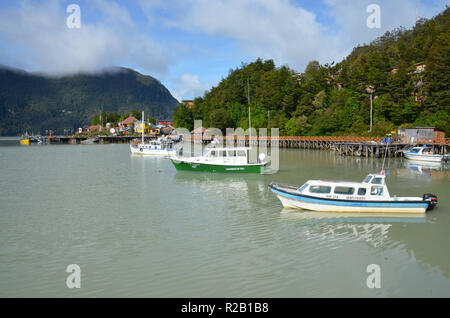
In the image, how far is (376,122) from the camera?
62969 millimetres

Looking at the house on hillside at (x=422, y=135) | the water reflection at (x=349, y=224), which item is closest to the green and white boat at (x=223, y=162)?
the water reflection at (x=349, y=224)

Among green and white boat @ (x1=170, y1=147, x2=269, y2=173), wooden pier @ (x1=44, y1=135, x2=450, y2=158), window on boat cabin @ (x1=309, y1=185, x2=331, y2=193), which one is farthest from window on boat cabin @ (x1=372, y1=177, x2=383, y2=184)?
wooden pier @ (x1=44, y1=135, x2=450, y2=158)

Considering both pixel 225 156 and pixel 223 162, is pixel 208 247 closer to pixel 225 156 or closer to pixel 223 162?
pixel 223 162

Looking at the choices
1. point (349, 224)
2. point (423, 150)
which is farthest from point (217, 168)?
point (423, 150)

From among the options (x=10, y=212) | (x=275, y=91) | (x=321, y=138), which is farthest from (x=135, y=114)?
(x=10, y=212)

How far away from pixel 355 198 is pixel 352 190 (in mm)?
545

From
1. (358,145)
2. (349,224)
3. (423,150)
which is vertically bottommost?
(349,224)

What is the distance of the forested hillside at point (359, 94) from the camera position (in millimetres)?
57094

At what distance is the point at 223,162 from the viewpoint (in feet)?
109

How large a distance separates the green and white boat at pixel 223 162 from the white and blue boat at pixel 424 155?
72.6 ft

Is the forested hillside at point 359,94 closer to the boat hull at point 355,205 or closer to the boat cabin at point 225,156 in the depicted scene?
the boat cabin at point 225,156

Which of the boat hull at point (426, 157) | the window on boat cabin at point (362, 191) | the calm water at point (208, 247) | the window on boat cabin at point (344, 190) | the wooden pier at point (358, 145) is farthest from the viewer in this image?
the wooden pier at point (358, 145)

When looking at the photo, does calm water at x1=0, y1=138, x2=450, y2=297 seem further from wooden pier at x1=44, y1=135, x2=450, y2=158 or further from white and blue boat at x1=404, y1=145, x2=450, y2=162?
wooden pier at x1=44, y1=135, x2=450, y2=158
